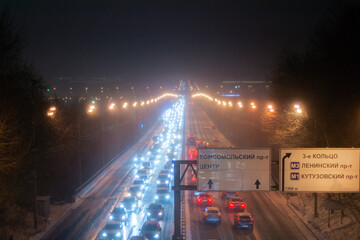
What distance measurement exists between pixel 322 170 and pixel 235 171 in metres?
2.70

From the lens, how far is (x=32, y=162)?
19984mm

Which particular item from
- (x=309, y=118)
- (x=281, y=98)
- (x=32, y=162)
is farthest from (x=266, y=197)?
(x=32, y=162)

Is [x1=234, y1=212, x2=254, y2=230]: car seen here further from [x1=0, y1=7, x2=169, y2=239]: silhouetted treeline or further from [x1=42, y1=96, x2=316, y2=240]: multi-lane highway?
[x1=0, y1=7, x2=169, y2=239]: silhouetted treeline

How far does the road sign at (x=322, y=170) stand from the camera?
10945 mm

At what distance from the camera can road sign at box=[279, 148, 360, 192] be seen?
1095 cm

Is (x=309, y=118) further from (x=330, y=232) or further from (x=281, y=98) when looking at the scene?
(x=330, y=232)

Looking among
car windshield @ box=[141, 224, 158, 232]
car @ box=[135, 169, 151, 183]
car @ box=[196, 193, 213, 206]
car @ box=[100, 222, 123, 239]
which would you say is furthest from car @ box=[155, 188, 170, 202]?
car @ box=[100, 222, 123, 239]

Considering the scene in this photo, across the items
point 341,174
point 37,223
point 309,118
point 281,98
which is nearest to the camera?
point 341,174

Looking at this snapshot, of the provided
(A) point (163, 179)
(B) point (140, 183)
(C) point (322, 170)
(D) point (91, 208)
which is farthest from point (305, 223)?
(D) point (91, 208)

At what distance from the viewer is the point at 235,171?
11.2 metres

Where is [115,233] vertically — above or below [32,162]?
below

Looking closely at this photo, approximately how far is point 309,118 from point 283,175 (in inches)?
581

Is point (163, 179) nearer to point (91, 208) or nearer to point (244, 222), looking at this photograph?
point (91, 208)

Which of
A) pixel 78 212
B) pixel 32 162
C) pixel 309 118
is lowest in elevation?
pixel 78 212
